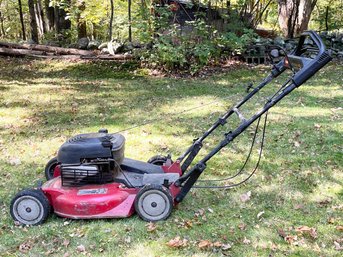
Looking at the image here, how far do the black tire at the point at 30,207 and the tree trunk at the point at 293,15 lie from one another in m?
12.0

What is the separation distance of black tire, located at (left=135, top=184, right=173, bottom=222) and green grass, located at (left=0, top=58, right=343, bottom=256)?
3.7 inches

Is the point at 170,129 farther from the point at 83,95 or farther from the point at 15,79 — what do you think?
the point at 15,79

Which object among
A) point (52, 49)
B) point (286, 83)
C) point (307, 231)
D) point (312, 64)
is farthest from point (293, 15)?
point (307, 231)

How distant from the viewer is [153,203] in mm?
3732

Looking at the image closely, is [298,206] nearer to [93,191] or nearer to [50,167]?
[93,191]

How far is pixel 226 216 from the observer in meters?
3.96

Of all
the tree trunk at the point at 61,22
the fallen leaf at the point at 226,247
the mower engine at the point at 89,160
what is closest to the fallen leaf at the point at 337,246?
the fallen leaf at the point at 226,247

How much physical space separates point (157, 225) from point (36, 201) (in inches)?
45.6

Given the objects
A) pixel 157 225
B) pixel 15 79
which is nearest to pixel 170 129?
pixel 157 225

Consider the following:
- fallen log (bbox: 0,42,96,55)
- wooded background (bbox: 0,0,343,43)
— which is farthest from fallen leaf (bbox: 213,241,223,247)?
fallen log (bbox: 0,42,96,55)

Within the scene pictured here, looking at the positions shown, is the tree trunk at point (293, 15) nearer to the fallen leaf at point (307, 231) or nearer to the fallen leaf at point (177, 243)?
the fallen leaf at point (307, 231)

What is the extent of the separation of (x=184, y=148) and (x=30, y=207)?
2.57 metres

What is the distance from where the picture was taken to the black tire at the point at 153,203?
367 cm

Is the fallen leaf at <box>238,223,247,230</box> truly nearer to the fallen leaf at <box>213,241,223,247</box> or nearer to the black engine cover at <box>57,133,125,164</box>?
the fallen leaf at <box>213,241,223,247</box>
